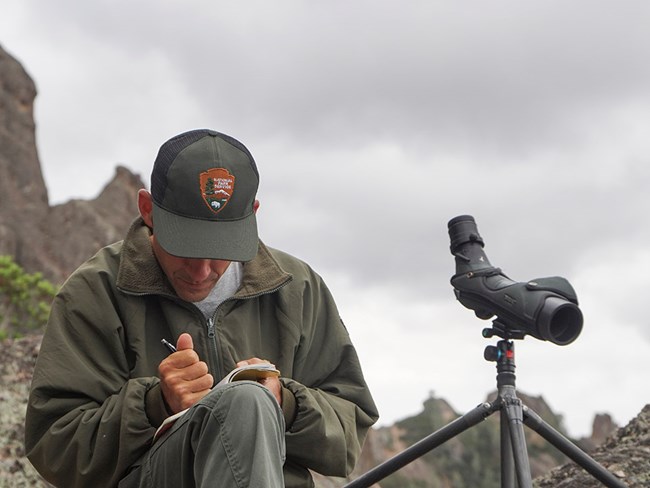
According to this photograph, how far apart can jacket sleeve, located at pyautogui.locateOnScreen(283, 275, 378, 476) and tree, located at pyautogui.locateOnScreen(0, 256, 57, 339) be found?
15.9 meters

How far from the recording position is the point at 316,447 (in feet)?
10.6

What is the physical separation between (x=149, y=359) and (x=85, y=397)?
0.81 feet

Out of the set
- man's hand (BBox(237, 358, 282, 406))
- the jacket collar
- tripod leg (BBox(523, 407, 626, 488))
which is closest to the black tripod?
tripod leg (BBox(523, 407, 626, 488))

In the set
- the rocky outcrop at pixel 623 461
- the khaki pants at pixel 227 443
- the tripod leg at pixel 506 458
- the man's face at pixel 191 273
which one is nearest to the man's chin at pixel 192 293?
the man's face at pixel 191 273

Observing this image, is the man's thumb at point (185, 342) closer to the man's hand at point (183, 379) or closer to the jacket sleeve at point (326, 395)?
the man's hand at point (183, 379)

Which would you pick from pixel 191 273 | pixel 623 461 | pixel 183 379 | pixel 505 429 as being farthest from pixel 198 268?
pixel 623 461

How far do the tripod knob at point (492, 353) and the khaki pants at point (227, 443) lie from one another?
3.22ft

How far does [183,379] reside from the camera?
9.75ft

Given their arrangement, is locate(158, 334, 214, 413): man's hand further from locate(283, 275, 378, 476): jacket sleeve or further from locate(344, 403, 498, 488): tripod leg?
locate(344, 403, 498, 488): tripod leg

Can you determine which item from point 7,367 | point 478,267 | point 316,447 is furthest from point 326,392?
point 7,367

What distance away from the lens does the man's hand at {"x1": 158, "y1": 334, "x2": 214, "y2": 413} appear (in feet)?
9.71

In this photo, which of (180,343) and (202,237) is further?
(202,237)

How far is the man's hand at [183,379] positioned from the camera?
2.96 meters

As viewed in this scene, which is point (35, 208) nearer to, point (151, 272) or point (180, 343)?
point (151, 272)
